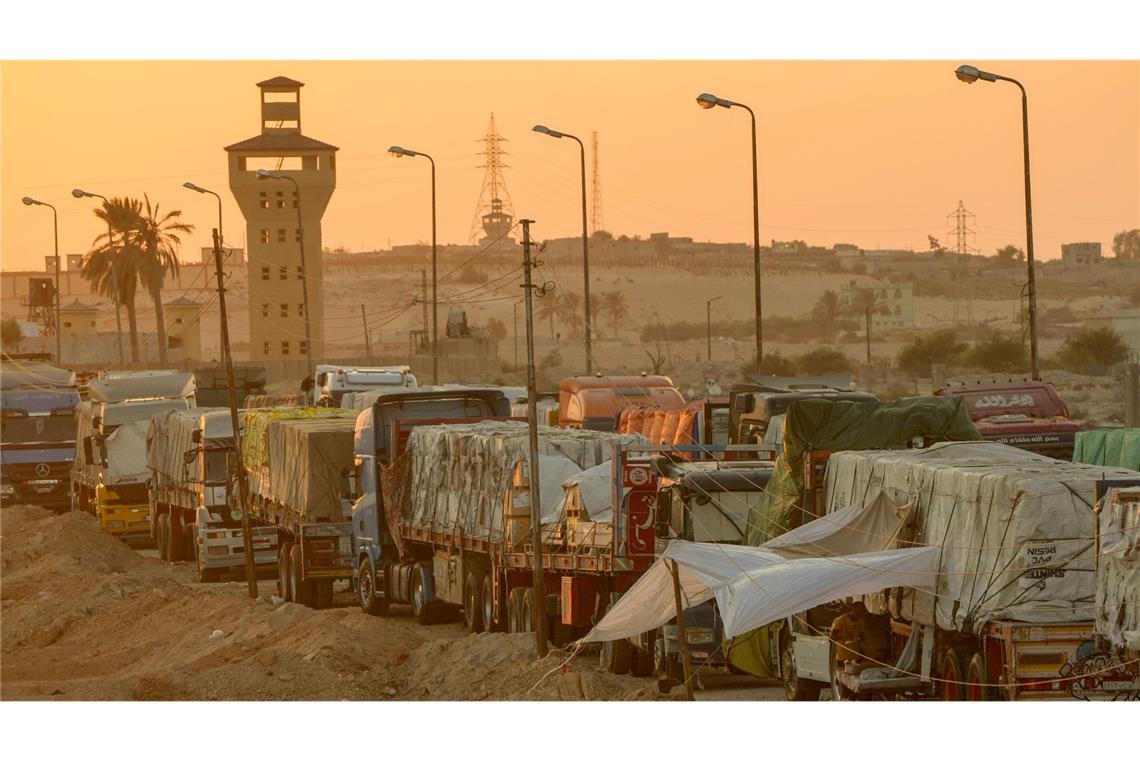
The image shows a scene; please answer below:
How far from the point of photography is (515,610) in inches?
1104

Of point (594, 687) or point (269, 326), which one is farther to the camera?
point (269, 326)

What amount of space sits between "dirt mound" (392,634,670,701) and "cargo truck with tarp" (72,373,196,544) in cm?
2735

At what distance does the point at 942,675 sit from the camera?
19094 millimetres

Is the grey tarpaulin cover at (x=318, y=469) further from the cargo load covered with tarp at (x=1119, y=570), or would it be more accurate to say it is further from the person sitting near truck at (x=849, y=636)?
the cargo load covered with tarp at (x=1119, y=570)

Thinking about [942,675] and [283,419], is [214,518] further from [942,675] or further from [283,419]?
[942,675]

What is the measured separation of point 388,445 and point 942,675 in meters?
16.4

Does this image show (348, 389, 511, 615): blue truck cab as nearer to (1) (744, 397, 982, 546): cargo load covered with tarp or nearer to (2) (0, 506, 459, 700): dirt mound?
(2) (0, 506, 459, 700): dirt mound

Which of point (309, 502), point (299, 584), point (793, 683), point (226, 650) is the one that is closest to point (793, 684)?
point (793, 683)

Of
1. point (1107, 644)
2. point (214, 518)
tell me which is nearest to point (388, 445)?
point (214, 518)

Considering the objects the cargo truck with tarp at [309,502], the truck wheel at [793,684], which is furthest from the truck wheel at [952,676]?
the cargo truck with tarp at [309,502]

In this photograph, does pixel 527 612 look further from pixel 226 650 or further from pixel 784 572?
pixel 784 572

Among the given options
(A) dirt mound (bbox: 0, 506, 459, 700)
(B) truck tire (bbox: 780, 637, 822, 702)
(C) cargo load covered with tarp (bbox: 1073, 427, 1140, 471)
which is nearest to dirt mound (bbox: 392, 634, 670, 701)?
(A) dirt mound (bbox: 0, 506, 459, 700)

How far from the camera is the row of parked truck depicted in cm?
1758

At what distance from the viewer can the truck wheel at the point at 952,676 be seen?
18.7m
